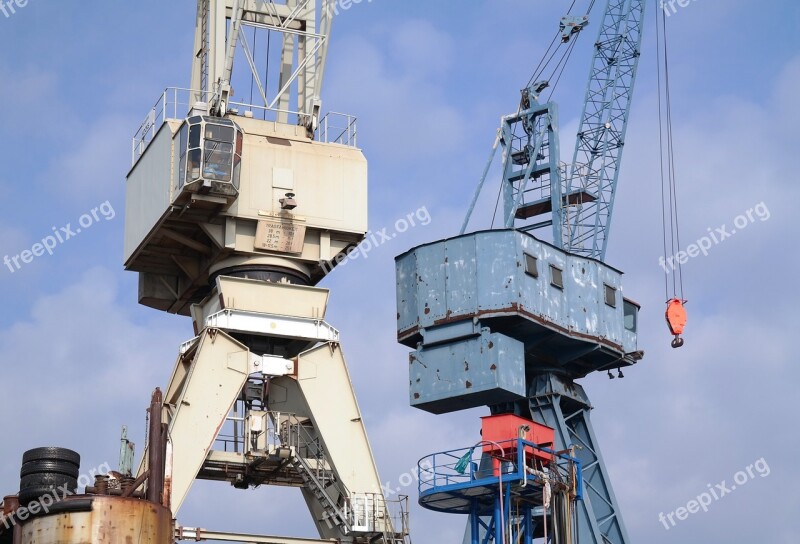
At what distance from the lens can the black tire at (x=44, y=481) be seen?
36188 mm

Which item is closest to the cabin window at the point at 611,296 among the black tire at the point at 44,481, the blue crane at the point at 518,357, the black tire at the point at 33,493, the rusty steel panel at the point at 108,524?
the blue crane at the point at 518,357

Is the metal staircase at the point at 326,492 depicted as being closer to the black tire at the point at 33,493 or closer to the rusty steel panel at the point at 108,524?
the black tire at the point at 33,493

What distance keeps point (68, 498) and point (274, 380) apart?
1337 centimetres

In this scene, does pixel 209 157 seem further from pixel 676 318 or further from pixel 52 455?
pixel 676 318

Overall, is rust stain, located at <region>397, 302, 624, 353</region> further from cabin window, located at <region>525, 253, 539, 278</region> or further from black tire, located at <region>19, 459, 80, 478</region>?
black tire, located at <region>19, 459, 80, 478</region>

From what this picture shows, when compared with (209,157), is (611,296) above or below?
below

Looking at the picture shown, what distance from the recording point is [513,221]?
59062 millimetres

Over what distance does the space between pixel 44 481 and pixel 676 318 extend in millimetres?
26533

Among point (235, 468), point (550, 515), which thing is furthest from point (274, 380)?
point (550, 515)

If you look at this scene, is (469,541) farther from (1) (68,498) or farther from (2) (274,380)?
(1) (68,498)

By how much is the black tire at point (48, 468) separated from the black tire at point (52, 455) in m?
0.07

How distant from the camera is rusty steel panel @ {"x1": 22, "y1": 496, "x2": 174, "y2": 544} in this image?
33.3 m

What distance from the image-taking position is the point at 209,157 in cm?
4488

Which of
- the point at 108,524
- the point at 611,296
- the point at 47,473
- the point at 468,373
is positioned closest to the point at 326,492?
the point at 468,373
